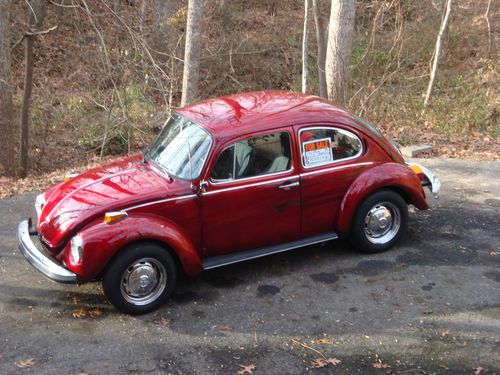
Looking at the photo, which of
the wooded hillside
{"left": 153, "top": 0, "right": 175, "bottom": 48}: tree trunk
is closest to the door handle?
the wooded hillside

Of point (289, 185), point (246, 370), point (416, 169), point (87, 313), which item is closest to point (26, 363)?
point (87, 313)

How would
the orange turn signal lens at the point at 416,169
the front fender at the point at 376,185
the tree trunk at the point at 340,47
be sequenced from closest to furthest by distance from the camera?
the front fender at the point at 376,185 → the orange turn signal lens at the point at 416,169 → the tree trunk at the point at 340,47

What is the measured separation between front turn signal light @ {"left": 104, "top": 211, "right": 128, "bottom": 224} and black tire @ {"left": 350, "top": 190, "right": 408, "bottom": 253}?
8.31 ft

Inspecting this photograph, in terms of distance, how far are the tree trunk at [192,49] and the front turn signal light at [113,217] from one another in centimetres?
665

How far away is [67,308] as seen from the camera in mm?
5164

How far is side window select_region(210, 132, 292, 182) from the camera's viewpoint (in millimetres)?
5332

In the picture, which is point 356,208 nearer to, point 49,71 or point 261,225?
point 261,225

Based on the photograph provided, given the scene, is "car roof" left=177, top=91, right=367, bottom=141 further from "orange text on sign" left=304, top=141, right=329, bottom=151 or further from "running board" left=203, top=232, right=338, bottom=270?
"running board" left=203, top=232, right=338, bottom=270

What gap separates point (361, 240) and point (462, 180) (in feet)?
10.7

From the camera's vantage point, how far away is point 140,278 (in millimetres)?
4965

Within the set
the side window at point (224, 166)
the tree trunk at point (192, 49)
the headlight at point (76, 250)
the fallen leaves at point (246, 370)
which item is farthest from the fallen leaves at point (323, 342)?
the tree trunk at point (192, 49)

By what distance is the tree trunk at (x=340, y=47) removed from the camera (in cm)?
1192

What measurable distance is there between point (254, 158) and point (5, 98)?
705 centimetres

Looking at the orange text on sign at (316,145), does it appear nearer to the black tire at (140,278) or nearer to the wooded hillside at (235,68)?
the black tire at (140,278)
